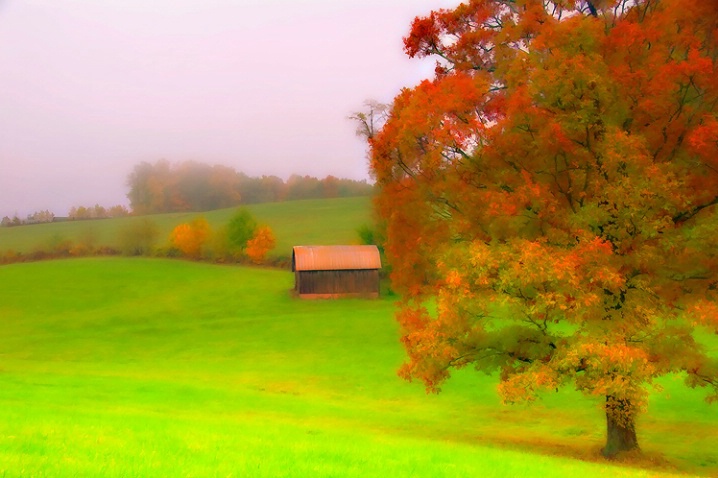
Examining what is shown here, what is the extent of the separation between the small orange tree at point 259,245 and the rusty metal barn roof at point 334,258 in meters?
20.6

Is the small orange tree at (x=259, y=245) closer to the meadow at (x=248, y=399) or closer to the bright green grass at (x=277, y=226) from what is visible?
the bright green grass at (x=277, y=226)

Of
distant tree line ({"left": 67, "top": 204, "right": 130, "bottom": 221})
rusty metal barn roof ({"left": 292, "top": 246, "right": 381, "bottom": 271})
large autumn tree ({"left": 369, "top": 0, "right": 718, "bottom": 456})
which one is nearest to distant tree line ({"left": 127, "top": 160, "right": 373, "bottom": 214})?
distant tree line ({"left": 67, "top": 204, "right": 130, "bottom": 221})

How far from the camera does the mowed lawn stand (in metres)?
13.1

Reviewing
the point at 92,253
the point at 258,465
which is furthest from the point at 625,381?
the point at 92,253

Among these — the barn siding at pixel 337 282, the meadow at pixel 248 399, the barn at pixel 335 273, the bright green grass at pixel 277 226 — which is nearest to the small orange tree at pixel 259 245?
the bright green grass at pixel 277 226

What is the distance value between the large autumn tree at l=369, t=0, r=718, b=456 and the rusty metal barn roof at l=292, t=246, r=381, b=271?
55.5 m

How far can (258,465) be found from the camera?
1178 centimetres

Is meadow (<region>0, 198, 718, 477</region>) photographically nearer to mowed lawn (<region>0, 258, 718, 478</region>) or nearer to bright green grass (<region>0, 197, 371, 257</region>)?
mowed lawn (<region>0, 258, 718, 478</region>)

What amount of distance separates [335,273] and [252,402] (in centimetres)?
4575

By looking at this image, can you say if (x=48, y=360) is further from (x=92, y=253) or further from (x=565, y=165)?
(x=92, y=253)

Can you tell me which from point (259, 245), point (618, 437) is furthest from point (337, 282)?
point (618, 437)

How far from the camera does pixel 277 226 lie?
131 metres

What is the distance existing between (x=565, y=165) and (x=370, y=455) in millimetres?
10671

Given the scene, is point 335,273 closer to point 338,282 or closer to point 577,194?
point 338,282
